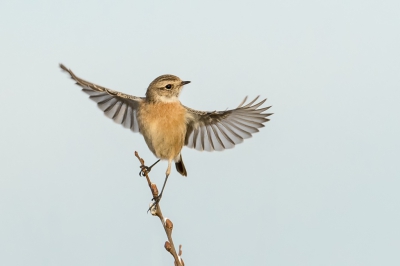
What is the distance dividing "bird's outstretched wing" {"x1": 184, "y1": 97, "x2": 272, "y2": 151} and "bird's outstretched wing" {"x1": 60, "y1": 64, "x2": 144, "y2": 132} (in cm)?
87

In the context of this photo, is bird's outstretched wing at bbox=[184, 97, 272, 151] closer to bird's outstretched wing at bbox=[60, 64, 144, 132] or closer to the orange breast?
the orange breast

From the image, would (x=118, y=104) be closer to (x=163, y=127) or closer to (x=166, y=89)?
(x=166, y=89)

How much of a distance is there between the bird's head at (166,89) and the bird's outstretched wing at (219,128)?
0.30 m

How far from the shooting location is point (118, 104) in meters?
9.46

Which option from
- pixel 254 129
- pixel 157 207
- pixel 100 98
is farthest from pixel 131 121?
pixel 157 207

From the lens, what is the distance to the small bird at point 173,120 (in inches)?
327

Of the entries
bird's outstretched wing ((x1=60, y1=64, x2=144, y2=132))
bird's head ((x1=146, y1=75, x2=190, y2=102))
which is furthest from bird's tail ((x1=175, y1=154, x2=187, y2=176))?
bird's head ((x1=146, y1=75, x2=190, y2=102))

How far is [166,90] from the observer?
8.67 metres

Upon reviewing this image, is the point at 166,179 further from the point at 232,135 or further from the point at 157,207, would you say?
the point at 157,207

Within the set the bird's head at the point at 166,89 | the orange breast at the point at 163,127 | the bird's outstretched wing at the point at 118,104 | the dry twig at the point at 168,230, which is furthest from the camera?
the bird's outstretched wing at the point at 118,104

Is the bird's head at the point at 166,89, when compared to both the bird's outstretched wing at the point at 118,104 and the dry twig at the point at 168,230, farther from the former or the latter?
the dry twig at the point at 168,230

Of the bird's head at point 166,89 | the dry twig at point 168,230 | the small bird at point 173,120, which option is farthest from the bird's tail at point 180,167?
the dry twig at point 168,230

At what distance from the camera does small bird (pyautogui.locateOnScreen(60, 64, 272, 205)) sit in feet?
27.2

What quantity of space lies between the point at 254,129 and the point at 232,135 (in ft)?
1.18
